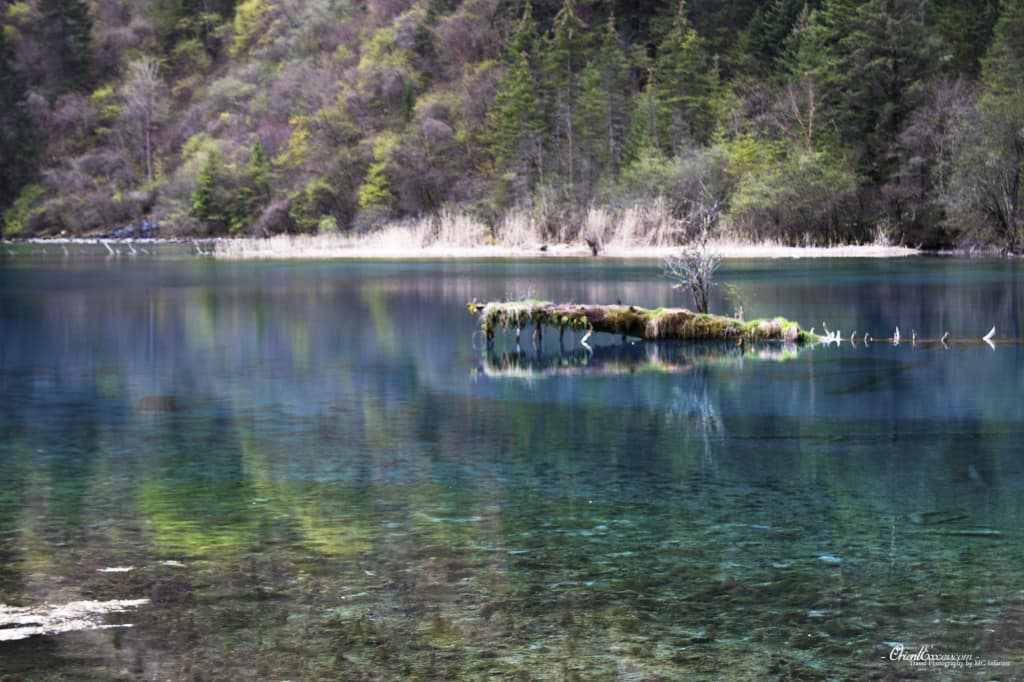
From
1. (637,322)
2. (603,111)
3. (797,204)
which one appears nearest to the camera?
(637,322)

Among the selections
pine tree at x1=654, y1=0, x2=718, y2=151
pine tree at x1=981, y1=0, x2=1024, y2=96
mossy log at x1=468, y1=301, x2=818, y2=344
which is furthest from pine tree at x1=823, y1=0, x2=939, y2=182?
mossy log at x1=468, y1=301, x2=818, y2=344

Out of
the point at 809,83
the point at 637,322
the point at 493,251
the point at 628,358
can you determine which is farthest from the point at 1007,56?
the point at 628,358

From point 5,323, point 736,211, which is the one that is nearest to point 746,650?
point 5,323

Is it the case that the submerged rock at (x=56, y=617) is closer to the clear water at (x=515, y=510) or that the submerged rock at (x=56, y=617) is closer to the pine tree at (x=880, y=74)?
the clear water at (x=515, y=510)

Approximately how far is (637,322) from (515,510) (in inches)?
515

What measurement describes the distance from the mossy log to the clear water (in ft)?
1.53

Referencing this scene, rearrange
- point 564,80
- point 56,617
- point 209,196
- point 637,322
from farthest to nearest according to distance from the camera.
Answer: point 209,196
point 564,80
point 637,322
point 56,617

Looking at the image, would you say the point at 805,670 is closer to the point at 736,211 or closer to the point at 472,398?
the point at 472,398

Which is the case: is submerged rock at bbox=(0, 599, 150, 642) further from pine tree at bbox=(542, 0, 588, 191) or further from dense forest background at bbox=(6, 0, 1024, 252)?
pine tree at bbox=(542, 0, 588, 191)

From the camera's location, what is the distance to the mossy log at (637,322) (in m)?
22.9

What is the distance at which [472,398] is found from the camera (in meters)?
17.4

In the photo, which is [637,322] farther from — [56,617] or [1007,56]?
[1007,56]

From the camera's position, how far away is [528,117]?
79.2 metres

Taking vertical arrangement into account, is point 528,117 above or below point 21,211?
above
